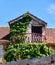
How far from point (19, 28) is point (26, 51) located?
3.54 metres

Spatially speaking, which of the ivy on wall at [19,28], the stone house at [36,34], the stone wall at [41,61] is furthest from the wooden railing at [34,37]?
the stone wall at [41,61]

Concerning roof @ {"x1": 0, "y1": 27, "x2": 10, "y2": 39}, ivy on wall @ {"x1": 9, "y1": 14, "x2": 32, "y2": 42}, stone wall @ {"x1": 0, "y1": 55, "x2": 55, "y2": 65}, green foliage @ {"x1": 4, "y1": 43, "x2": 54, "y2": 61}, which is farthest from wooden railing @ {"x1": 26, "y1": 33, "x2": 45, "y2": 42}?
stone wall @ {"x1": 0, "y1": 55, "x2": 55, "y2": 65}

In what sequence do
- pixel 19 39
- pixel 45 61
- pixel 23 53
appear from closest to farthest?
pixel 45 61
pixel 23 53
pixel 19 39

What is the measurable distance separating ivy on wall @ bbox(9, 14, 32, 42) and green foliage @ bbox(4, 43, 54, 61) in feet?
3.05

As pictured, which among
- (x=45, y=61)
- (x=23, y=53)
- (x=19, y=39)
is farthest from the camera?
(x=19, y=39)

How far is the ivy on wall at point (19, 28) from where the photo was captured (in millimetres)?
31125

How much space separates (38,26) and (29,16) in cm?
124

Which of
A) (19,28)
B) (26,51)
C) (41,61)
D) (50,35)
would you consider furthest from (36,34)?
(41,61)

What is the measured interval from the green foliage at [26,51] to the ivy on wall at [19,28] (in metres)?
0.93

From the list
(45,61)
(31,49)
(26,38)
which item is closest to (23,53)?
(31,49)

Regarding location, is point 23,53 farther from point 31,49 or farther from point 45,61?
point 45,61

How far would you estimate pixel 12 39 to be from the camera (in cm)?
3120

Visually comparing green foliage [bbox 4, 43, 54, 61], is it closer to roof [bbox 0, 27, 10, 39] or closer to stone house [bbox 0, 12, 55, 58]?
stone house [bbox 0, 12, 55, 58]

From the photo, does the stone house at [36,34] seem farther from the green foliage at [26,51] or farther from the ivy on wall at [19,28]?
the green foliage at [26,51]
